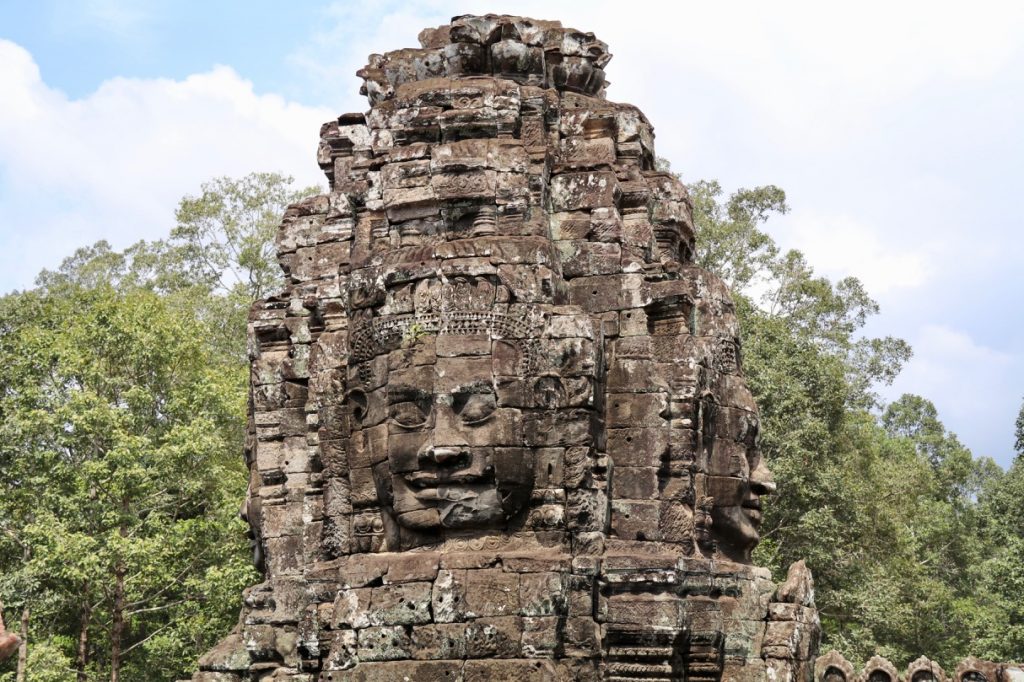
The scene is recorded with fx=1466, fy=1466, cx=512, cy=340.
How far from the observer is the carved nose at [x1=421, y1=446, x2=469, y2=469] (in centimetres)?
1052

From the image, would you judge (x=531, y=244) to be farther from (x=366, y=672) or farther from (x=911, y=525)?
(x=911, y=525)

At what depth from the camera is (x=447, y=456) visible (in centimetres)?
1053

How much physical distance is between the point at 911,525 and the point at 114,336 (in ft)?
54.1

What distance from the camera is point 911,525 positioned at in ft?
99.1

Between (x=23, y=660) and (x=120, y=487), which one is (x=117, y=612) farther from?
(x=23, y=660)

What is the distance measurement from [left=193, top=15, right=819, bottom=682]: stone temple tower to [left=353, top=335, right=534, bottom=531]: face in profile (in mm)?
18

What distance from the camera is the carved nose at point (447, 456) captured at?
1052 centimetres

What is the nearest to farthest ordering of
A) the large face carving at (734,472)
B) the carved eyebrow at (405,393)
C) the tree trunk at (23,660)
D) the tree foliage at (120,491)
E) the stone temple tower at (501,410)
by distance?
the stone temple tower at (501,410)
the carved eyebrow at (405,393)
the large face carving at (734,472)
the tree trunk at (23,660)
the tree foliage at (120,491)

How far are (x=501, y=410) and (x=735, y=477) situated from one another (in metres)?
2.44

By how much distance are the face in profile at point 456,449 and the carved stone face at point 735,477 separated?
200cm

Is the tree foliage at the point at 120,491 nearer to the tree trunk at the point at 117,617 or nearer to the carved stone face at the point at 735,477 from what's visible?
the tree trunk at the point at 117,617

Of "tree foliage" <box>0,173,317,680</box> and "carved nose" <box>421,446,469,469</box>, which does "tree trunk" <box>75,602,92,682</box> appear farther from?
"carved nose" <box>421,446,469,469</box>

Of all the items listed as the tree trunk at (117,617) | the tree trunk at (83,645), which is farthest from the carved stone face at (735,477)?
the tree trunk at (83,645)

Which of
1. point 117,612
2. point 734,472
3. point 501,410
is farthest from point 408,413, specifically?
point 117,612
